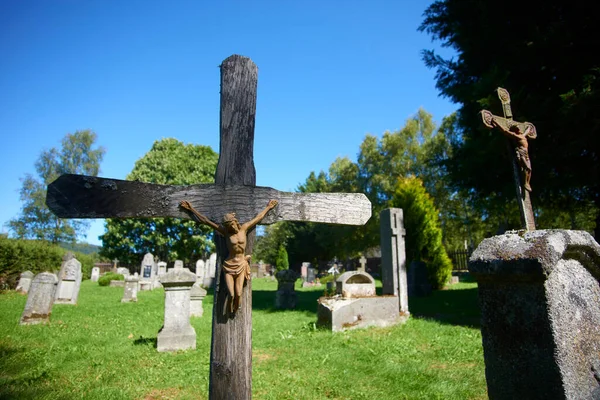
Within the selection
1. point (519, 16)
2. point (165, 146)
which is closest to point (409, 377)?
point (519, 16)

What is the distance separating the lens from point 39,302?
364 inches

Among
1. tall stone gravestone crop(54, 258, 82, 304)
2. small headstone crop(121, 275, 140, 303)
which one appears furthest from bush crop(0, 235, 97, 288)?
small headstone crop(121, 275, 140, 303)

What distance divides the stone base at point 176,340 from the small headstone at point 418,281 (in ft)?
33.5

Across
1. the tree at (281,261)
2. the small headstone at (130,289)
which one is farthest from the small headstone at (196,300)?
the tree at (281,261)

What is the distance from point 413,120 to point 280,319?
25.6m

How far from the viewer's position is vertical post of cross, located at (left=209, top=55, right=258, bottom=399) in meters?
2.09

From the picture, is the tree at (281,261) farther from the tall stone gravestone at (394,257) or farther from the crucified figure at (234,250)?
the crucified figure at (234,250)

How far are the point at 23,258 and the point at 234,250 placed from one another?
21.9 meters

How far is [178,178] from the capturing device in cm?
2952

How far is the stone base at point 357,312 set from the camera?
795 centimetres

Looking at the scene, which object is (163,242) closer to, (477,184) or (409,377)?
(477,184)

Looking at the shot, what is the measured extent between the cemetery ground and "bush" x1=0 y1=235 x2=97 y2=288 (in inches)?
408

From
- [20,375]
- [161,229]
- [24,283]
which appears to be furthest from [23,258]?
[20,375]

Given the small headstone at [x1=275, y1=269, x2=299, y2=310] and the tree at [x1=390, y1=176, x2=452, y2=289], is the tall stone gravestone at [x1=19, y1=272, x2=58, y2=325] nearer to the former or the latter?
the small headstone at [x1=275, y1=269, x2=299, y2=310]
